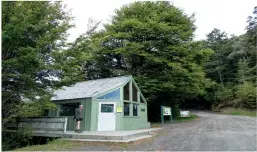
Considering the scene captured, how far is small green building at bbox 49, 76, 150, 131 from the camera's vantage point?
11.7 m

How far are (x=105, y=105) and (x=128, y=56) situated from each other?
935 centimetres

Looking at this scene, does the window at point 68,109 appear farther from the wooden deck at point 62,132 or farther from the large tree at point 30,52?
the large tree at point 30,52

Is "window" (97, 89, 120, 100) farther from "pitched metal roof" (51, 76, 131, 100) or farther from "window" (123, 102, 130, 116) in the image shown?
"window" (123, 102, 130, 116)

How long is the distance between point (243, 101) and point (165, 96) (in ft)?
46.1

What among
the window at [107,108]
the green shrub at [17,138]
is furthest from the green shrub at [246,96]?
the green shrub at [17,138]

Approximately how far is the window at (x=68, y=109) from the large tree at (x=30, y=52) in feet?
12.0

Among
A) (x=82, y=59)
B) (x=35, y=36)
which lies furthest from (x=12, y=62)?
(x=82, y=59)

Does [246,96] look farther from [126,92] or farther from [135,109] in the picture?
[126,92]

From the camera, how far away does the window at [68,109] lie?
40.6 feet

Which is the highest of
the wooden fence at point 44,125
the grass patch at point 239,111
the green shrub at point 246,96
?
the green shrub at point 246,96

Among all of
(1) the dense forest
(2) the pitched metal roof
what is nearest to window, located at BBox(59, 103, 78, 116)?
(2) the pitched metal roof

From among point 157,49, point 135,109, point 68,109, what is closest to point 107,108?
point 68,109

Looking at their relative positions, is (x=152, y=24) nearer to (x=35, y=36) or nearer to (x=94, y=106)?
(x=94, y=106)

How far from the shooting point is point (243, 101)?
28750 mm
